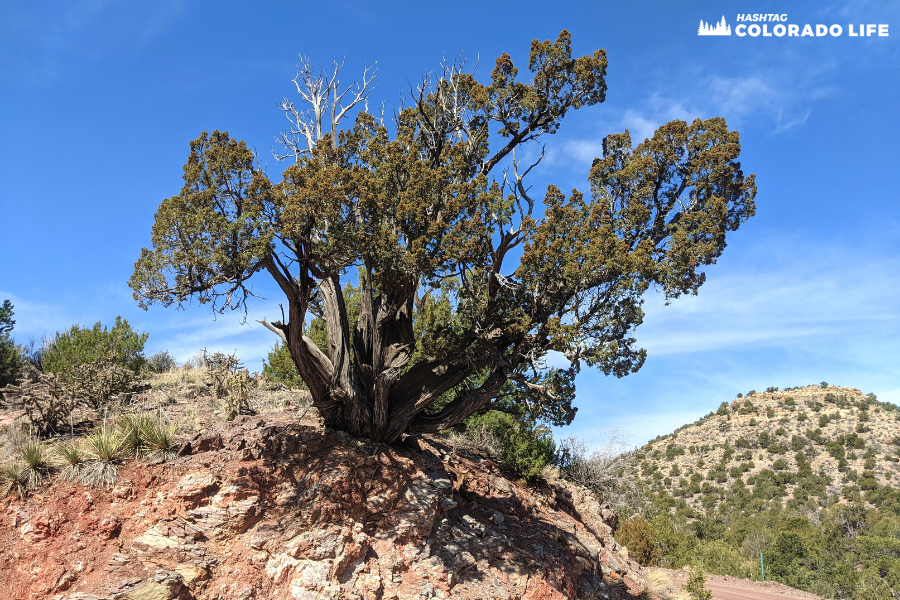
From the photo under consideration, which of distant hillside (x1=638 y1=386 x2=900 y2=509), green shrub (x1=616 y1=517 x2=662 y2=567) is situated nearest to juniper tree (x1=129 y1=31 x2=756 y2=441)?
green shrub (x1=616 y1=517 x2=662 y2=567)

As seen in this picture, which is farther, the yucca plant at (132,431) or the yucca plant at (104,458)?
the yucca plant at (132,431)

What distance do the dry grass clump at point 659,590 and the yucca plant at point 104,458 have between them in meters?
Result: 11.5

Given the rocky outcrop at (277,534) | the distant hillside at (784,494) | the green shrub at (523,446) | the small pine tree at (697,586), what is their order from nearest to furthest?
the rocky outcrop at (277,534) < the small pine tree at (697,586) < the green shrub at (523,446) < the distant hillside at (784,494)

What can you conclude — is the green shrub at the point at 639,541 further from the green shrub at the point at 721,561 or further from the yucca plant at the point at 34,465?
the yucca plant at the point at 34,465

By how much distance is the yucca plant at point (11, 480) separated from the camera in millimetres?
9445

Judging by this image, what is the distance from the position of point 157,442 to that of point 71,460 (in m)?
1.32

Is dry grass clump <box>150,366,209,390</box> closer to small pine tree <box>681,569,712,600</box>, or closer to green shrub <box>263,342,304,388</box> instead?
green shrub <box>263,342,304,388</box>

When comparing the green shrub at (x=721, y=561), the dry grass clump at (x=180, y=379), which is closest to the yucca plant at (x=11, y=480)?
the dry grass clump at (x=180, y=379)

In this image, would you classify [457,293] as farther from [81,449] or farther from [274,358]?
[274,358]

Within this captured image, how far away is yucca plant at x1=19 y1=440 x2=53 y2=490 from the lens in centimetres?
962

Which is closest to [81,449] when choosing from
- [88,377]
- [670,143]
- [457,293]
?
[88,377]

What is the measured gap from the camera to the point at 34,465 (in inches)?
385

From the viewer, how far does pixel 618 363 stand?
1096cm

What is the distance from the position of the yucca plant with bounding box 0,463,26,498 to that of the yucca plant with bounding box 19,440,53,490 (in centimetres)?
5
